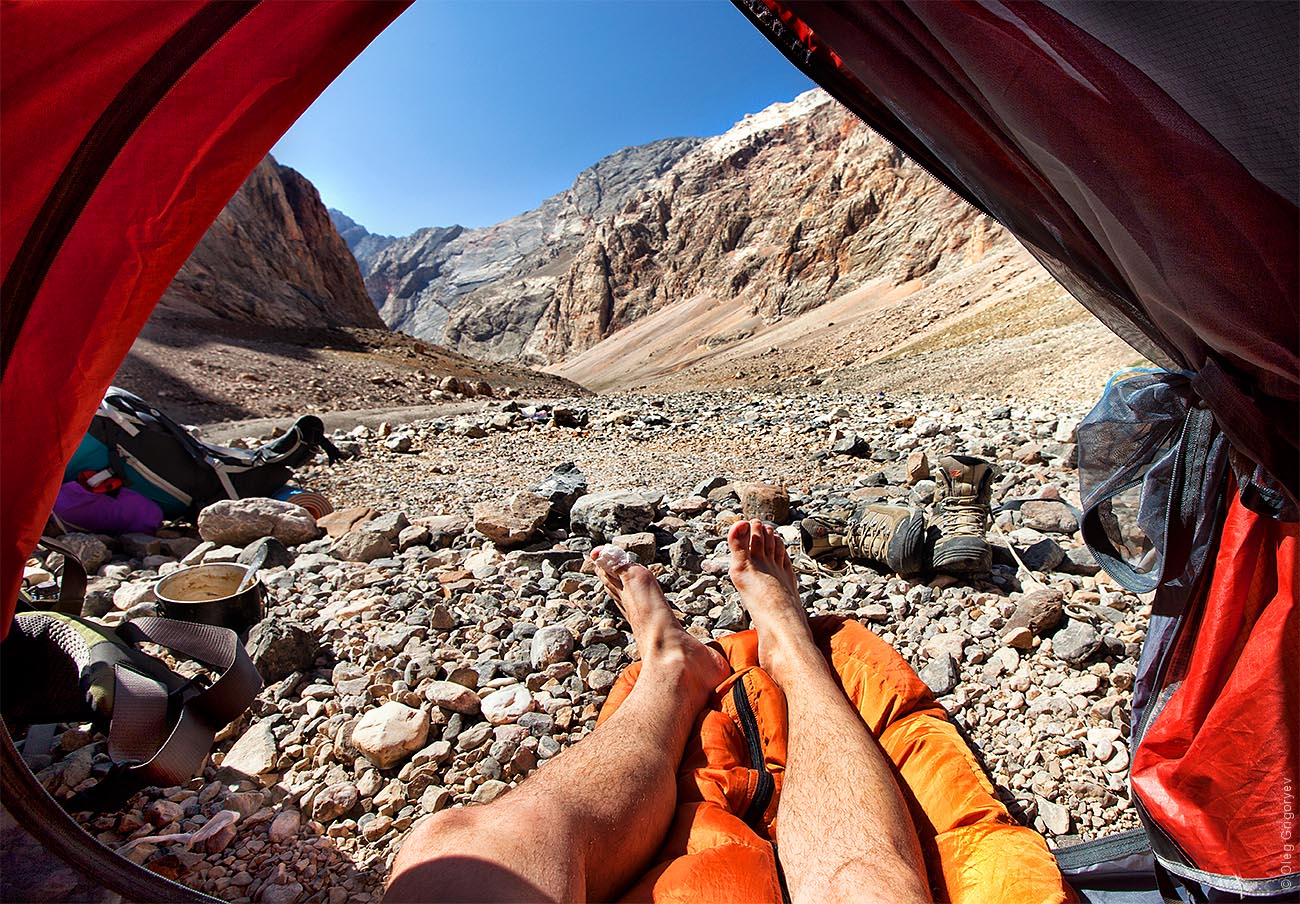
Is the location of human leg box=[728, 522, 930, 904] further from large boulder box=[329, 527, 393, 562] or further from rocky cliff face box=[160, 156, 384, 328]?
rocky cliff face box=[160, 156, 384, 328]

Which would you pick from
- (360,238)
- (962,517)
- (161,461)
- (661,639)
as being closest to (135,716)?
(661,639)

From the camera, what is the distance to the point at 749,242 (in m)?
40.4

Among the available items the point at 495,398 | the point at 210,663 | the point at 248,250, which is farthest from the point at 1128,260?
the point at 248,250

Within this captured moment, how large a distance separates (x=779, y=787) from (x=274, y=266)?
Result: 2528 centimetres

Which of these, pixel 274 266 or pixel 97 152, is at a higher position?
pixel 274 266

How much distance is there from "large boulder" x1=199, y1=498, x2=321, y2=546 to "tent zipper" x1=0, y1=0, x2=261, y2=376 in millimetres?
2150

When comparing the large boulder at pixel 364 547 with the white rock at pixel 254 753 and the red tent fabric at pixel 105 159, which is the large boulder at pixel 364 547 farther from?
the red tent fabric at pixel 105 159

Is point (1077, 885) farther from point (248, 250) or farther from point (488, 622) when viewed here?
point (248, 250)

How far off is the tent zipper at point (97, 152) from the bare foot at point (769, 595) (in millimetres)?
1682

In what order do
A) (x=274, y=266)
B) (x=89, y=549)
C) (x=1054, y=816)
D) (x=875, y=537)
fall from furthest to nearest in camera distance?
(x=274, y=266) → (x=89, y=549) → (x=875, y=537) → (x=1054, y=816)

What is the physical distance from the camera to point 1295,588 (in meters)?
0.91

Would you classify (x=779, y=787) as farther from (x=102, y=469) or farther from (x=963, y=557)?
(x=102, y=469)

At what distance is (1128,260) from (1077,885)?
110 cm

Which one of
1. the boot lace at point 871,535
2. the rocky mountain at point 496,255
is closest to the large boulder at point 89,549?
the boot lace at point 871,535
